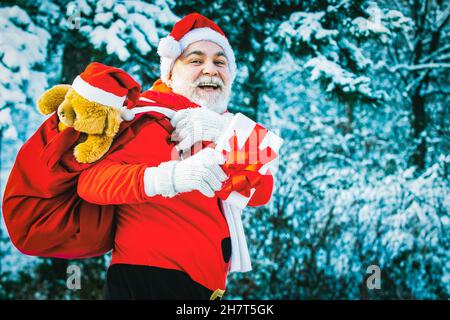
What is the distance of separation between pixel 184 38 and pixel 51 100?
0.59 metres

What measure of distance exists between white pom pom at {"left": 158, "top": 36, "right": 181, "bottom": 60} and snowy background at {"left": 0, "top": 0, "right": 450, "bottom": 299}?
1.43 meters

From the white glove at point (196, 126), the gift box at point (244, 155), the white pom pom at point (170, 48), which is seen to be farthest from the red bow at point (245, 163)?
→ the white pom pom at point (170, 48)

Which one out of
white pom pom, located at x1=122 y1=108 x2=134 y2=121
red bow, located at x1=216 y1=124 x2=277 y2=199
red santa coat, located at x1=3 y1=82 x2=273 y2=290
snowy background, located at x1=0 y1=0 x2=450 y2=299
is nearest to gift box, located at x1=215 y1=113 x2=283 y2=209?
red bow, located at x1=216 y1=124 x2=277 y2=199

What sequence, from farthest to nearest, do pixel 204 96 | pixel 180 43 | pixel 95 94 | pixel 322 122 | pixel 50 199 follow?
pixel 322 122 → pixel 180 43 → pixel 204 96 → pixel 50 199 → pixel 95 94

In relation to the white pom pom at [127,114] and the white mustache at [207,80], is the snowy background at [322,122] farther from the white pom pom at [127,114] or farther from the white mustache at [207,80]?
the white pom pom at [127,114]

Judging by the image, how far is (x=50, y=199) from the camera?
1469 millimetres

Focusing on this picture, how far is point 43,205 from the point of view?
146 cm

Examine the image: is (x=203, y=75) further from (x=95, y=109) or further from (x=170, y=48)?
(x=95, y=109)

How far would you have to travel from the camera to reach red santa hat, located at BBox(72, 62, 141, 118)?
53.8 inches

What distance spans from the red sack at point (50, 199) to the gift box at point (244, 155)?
32 cm

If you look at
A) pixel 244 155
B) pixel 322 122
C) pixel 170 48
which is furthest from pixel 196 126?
pixel 322 122

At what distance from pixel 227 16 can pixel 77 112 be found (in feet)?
7.97

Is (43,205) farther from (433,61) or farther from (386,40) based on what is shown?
(433,61)
